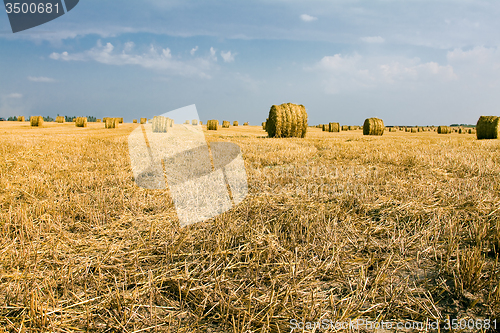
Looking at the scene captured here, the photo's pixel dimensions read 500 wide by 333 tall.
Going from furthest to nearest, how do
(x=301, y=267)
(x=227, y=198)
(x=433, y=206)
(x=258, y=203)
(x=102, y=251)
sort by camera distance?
1. (x=227, y=198)
2. (x=258, y=203)
3. (x=433, y=206)
4. (x=102, y=251)
5. (x=301, y=267)

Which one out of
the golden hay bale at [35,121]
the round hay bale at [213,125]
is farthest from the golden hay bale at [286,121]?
the golden hay bale at [35,121]

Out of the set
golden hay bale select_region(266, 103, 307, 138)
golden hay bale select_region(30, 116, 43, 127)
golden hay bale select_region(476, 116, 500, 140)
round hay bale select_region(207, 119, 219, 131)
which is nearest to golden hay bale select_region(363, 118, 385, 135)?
golden hay bale select_region(476, 116, 500, 140)

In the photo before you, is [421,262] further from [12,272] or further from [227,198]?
[12,272]

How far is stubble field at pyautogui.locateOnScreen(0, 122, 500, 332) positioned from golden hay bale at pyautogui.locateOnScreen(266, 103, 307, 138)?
1156cm

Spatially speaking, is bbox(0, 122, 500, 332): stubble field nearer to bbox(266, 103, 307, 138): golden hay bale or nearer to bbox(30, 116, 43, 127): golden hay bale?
bbox(266, 103, 307, 138): golden hay bale

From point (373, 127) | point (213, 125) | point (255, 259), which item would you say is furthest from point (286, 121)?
point (213, 125)

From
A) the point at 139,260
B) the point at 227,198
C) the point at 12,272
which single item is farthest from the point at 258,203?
the point at 12,272

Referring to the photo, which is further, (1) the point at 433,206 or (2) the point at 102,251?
(1) the point at 433,206

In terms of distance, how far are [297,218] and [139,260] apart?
140cm

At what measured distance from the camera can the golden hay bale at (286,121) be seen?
15305mm

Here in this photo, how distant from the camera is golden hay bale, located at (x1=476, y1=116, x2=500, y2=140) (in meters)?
17.0

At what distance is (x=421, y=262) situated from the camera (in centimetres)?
204

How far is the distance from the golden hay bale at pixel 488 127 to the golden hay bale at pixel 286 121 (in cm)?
1130

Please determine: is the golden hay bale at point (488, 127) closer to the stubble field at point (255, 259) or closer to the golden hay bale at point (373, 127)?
the golden hay bale at point (373, 127)
